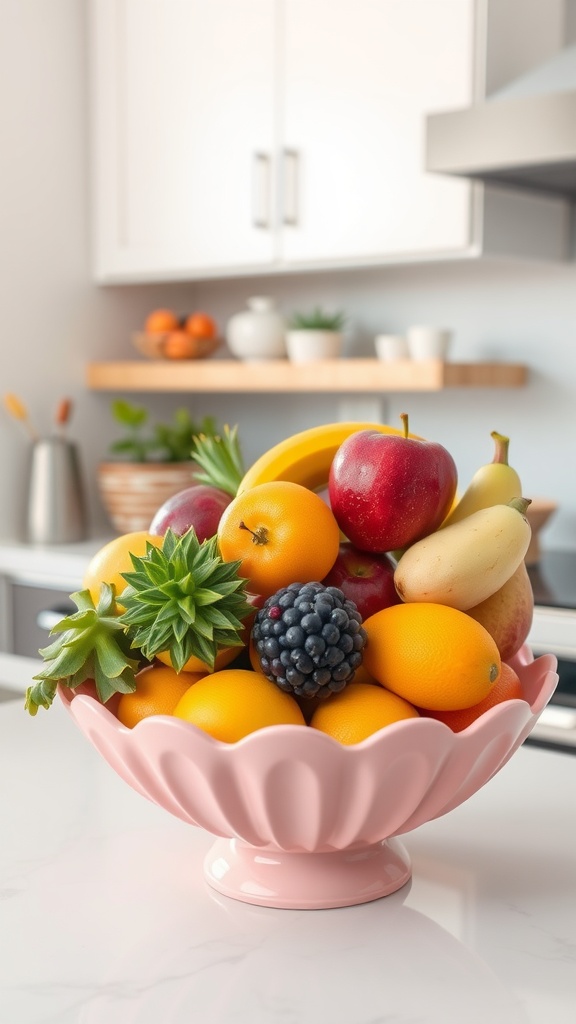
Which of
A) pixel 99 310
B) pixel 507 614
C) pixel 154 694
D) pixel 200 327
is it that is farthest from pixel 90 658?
pixel 99 310

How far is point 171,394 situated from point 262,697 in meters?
2.45

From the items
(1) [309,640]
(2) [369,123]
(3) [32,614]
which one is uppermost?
(2) [369,123]

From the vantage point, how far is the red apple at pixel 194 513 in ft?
2.75

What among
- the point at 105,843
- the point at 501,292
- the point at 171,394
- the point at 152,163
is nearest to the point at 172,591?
the point at 105,843

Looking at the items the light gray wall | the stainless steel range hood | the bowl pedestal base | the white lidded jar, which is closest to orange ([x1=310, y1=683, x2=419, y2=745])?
the bowl pedestal base

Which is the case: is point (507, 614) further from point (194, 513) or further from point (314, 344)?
point (314, 344)

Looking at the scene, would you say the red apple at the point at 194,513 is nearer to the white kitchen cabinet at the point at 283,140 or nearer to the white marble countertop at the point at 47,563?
the white kitchen cabinet at the point at 283,140

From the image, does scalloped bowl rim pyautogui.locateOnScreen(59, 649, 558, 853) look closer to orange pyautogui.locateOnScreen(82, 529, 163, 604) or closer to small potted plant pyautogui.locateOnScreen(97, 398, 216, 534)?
orange pyautogui.locateOnScreen(82, 529, 163, 604)

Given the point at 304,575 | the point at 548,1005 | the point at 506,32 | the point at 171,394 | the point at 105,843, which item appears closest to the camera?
the point at 548,1005

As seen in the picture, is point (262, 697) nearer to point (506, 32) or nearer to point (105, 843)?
point (105, 843)

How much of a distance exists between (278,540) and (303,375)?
177cm

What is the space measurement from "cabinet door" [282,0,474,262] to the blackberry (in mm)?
1571

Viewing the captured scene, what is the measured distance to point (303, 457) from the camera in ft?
2.96

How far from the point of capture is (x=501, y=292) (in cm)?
252
